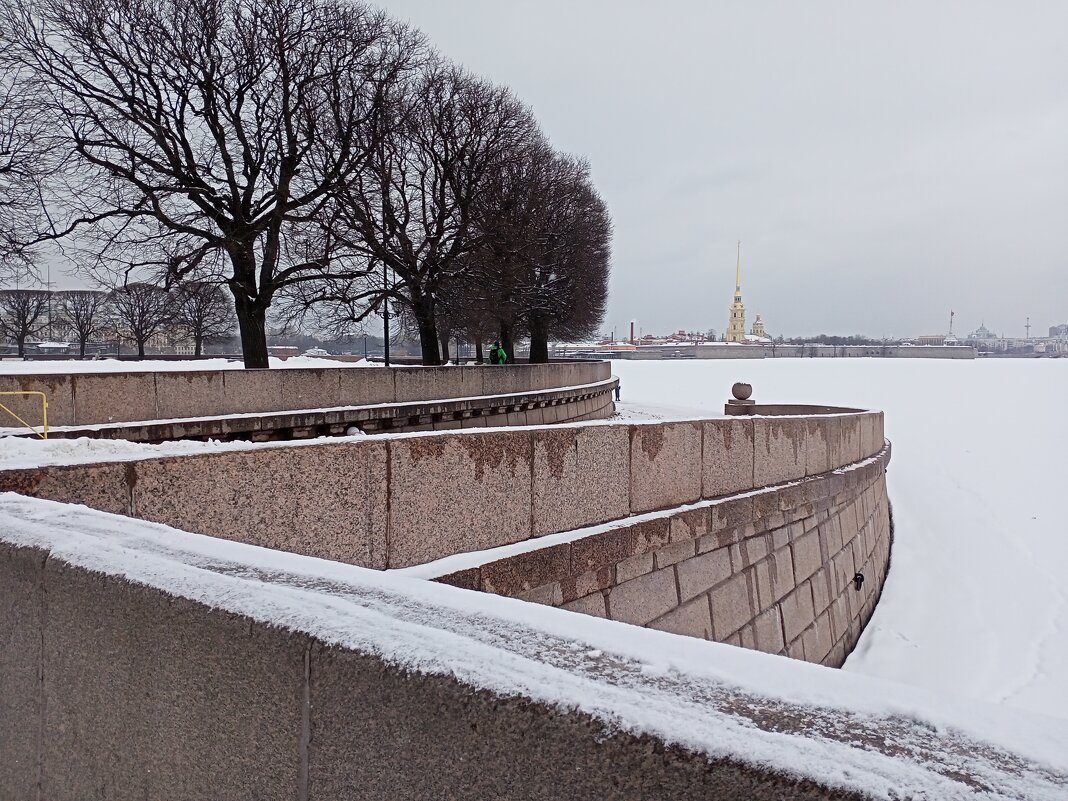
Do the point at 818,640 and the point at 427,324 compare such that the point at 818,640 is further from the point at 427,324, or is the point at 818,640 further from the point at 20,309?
the point at 20,309

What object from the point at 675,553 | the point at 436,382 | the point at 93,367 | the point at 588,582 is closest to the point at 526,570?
the point at 588,582

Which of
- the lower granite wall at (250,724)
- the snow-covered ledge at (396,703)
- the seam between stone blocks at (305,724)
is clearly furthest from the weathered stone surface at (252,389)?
the seam between stone blocks at (305,724)

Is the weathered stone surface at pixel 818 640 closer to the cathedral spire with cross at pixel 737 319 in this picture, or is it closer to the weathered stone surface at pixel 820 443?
the weathered stone surface at pixel 820 443

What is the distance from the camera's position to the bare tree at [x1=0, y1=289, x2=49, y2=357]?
40906mm

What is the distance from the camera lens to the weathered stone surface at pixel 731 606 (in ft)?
24.2

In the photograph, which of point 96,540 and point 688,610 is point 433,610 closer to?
point 96,540

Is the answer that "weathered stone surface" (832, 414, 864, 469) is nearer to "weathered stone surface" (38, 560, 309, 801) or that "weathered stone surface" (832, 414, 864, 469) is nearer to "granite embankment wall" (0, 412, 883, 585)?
"granite embankment wall" (0, 412, 883, 585)

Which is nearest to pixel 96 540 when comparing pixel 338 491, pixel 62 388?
pixel 338 491

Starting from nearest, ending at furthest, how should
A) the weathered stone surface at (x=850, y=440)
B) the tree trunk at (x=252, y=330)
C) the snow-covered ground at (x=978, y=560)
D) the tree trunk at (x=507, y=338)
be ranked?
the snow-covered ground at (x=978, y=560) < the weathered stone surface at (x=850, y=440) < the tree trunk at (x=252, y=330) < the tree trunk at (x=507, y=338)

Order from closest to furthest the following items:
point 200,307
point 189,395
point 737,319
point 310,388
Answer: point 189,395 < point 310,388 < point 200,307 < point 737,319

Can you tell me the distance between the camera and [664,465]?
703cm

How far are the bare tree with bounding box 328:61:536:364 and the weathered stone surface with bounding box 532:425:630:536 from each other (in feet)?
60.4

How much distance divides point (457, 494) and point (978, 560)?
12.7 metres

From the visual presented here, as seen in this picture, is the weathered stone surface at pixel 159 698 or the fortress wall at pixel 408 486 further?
the fortress wall at pixel 408 486
